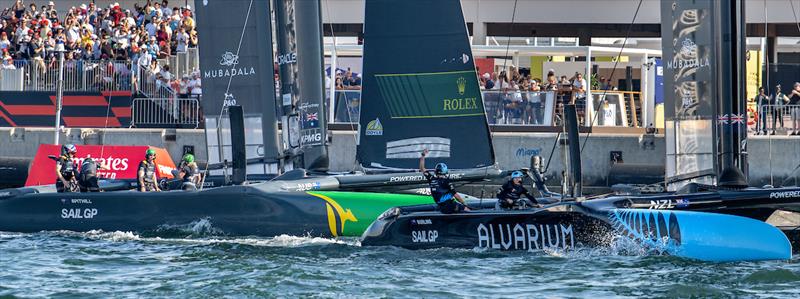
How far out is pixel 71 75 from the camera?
30.4m

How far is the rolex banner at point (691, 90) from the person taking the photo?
1853cm

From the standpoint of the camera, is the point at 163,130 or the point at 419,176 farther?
the point at 163,130

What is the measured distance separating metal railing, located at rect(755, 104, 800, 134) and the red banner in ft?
36.0

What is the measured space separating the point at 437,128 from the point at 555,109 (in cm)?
659

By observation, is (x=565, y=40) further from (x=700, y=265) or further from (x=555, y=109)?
(x=700, y=265)

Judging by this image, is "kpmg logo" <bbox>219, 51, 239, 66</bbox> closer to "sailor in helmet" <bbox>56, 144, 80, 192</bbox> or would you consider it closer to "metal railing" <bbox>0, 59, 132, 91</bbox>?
"sailor in helmet" <bbox>56, 144, 80, 192</bbox>

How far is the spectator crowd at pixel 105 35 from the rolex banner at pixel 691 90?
12.8 meters

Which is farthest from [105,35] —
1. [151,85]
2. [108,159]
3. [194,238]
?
[194,238]

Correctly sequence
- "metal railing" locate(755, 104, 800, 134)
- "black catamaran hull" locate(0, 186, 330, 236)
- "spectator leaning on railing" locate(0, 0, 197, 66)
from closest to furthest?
"black catamaran hull" locate(0, 186, 330, 236) < "metal railing" locate(755, 104, 800, 134) < "spectator leaning on railing" locate(0, 0, 197, 66)

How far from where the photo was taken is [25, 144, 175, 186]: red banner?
2473 centimetres

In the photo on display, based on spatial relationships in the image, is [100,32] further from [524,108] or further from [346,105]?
[524,108]

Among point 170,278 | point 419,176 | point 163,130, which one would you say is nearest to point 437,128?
point 419,176

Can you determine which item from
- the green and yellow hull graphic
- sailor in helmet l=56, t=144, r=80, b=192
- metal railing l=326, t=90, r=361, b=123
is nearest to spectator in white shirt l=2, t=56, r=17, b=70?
metal railing l=326, t=90, r=361, b=123

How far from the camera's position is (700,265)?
51.1 feet
